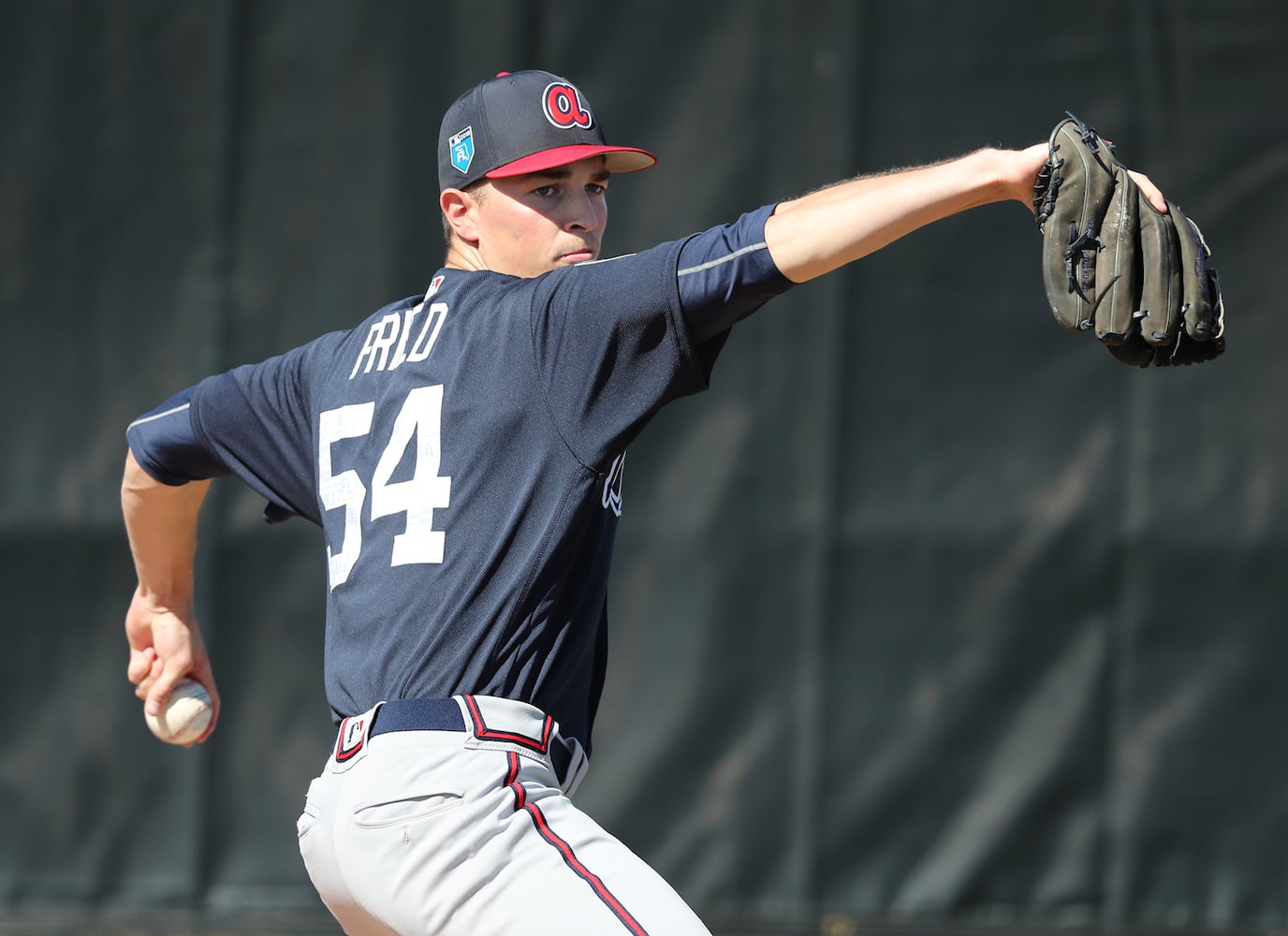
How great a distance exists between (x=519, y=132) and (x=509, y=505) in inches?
26.1

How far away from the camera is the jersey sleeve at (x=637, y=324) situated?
1.96m

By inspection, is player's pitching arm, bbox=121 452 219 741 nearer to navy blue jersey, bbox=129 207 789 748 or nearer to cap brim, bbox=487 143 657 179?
navy blue jersey, bbox=129 207 789 748

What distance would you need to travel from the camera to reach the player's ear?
2.49m

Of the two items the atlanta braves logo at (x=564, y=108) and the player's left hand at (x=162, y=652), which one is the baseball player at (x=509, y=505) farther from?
the player's left hand at (x=162, y=652)

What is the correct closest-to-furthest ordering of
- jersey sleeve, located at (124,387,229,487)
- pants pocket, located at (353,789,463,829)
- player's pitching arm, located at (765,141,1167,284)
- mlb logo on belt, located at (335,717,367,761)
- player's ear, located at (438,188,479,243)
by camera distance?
player's pitching arm, located at (765,141,1167,284) < pants pocket, located at (353,789,463,829) < mlb logo on belt, located at (335,717,367,761) < player's ear, located at (438,188,479,243) < jersey sleeve, located at (124,387,229,487)

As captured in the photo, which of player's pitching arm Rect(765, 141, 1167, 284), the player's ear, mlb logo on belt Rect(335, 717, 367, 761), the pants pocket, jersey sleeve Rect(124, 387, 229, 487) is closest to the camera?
player's pitching arm Rect(765, 141, 1167, 284)

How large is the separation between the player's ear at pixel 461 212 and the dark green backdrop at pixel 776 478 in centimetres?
195

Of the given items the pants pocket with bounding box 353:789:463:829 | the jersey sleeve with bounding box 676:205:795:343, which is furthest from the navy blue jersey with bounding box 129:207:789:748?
the pants pocket with bounding box 353:789:463:829

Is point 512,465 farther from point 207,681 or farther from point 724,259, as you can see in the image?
point 207,681

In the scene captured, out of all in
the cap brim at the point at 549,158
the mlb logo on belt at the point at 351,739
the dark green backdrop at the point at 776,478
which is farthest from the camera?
the dark green backdrop at the point at 776,478

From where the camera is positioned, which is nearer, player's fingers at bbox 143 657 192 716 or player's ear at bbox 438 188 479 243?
player's ear at bbox 438 188 479 243

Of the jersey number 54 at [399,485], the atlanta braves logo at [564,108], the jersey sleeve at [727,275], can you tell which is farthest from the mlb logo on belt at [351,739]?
the atlanta braves logo at [564,108]

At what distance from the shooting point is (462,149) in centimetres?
248

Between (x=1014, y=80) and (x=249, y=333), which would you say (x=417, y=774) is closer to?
(x=249, y=333)
